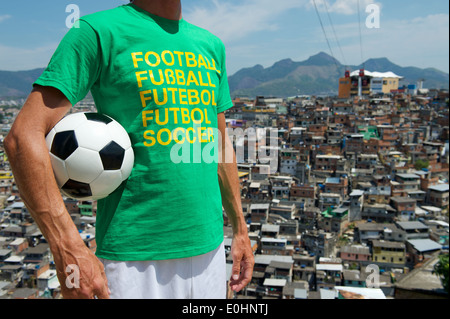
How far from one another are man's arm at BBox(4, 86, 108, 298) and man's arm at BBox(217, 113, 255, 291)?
1.41 ft

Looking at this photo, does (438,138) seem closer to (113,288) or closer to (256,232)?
(256,232)

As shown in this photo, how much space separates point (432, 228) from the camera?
1411cm

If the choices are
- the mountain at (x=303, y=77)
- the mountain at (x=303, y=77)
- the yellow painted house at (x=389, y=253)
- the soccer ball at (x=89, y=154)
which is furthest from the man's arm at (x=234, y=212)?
the mountain at (x=303, y=77)

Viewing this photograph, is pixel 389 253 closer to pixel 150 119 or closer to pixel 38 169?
pixel 150 119

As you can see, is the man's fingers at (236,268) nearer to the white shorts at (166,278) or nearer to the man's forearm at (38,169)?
the white shorts at (166,278)

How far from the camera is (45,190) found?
62cm

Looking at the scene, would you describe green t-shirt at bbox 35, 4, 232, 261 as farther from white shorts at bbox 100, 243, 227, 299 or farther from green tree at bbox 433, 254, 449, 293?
green tree at bbox 433, 254, 449, 293

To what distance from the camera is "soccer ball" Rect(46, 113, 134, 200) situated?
69cm

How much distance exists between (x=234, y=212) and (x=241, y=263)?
0.43ft

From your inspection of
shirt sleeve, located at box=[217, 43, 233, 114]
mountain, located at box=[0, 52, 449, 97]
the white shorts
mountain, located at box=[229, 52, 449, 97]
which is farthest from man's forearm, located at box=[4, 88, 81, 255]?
mountain, located at box=[229, 52, 449, 97]

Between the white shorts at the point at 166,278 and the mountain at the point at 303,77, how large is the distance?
79.5 m

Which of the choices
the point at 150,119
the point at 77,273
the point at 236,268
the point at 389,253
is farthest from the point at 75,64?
the point at 389,253
